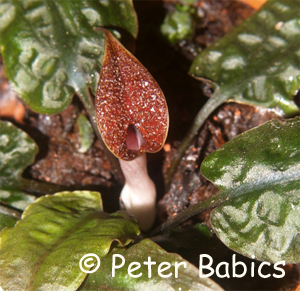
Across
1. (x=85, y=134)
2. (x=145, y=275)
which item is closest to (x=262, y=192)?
(x=145, y=275)

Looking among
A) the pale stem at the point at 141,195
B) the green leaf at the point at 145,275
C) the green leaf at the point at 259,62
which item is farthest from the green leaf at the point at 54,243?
the green leaf at the point at 259,62

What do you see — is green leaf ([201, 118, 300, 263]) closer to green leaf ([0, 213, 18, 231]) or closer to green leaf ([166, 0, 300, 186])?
green leaf ([166, 0, 300, 186])

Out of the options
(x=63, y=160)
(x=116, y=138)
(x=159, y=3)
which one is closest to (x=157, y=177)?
(x=63, y=160)

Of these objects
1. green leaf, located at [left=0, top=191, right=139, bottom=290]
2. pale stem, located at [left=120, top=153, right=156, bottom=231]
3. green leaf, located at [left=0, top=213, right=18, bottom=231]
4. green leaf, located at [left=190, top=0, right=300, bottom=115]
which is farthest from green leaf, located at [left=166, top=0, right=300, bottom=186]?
green leaf, located at [left=0, top=213, right=18, bottom=231]

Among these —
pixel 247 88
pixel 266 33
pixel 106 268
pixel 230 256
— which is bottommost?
pixel 230 256

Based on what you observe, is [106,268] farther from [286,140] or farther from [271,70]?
[271,70]

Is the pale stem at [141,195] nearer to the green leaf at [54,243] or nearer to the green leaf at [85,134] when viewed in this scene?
the green leaf at [54,243]
